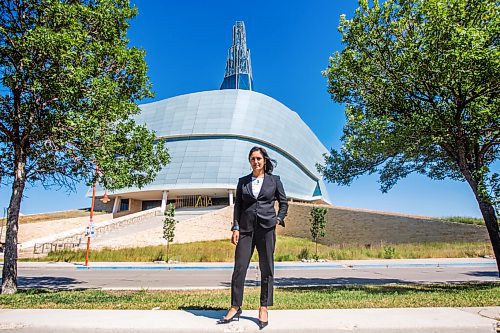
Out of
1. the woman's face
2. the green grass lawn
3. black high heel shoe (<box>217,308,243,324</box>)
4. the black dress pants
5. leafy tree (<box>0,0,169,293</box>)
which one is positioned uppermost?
leafy tree (<box>0,0,169,293</box>)

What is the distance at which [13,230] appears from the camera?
8320 mm

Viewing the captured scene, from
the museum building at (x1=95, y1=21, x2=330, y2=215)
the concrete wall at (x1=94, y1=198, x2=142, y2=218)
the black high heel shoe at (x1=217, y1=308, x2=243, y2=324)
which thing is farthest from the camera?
the concrete wall at (x1=94, y1=198, x2=142, y2=218)

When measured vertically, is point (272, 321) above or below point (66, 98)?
below

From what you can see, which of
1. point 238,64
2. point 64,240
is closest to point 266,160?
point 64,240

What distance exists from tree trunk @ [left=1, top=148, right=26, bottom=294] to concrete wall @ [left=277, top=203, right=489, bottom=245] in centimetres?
2784

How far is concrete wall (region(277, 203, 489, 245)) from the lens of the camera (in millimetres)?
26172

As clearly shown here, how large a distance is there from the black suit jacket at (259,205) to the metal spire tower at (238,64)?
7618 centimetres

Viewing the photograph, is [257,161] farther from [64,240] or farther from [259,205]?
[64,240]

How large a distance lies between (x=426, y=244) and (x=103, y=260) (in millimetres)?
23547

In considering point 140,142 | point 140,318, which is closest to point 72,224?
point 140,142

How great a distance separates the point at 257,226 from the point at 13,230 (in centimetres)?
745

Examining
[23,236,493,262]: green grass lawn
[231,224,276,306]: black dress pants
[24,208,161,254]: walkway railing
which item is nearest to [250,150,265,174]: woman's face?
[231,224,276,306]: black dress pants

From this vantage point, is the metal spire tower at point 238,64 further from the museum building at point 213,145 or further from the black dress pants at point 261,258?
the black dress pants at point 261,258

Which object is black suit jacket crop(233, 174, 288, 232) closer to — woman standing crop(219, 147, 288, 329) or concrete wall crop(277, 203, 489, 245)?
woman standing crop(219, 147, 288, 329)
